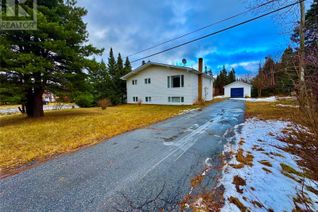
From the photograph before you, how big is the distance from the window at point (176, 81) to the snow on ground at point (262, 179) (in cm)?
1397

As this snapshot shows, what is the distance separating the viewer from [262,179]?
280 centimetres

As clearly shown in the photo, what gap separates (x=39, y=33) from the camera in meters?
8.69

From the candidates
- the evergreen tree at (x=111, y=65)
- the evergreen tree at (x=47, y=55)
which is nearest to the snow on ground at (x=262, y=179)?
the evergreen tree at (x=47, y=55)

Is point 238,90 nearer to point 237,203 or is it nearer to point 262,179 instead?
point 262,179

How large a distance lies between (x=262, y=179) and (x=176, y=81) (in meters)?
16.4

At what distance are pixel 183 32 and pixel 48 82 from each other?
10387mm

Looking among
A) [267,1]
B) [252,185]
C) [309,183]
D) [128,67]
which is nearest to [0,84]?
[252,185]

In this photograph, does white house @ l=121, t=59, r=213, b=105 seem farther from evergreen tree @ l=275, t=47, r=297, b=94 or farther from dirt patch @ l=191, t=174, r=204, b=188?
dirt patch @ l=191, t=174, r=204, b=188

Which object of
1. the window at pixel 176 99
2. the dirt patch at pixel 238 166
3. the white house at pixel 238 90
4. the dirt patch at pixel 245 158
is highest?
the white house at pixel 238 90

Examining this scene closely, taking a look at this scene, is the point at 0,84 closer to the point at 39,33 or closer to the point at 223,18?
the point at 39,33

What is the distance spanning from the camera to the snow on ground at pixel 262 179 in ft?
7.29

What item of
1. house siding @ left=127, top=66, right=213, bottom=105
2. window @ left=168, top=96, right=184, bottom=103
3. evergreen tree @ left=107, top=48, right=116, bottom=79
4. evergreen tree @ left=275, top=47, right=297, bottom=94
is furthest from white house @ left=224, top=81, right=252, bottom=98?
evergreen tree @ left=275, top=47, right=297, bottom=94

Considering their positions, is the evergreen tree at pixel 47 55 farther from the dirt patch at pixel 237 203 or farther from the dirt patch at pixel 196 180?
the dirt patch at pixel 237 203

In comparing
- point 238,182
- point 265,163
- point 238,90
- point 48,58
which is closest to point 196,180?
point 238,182
